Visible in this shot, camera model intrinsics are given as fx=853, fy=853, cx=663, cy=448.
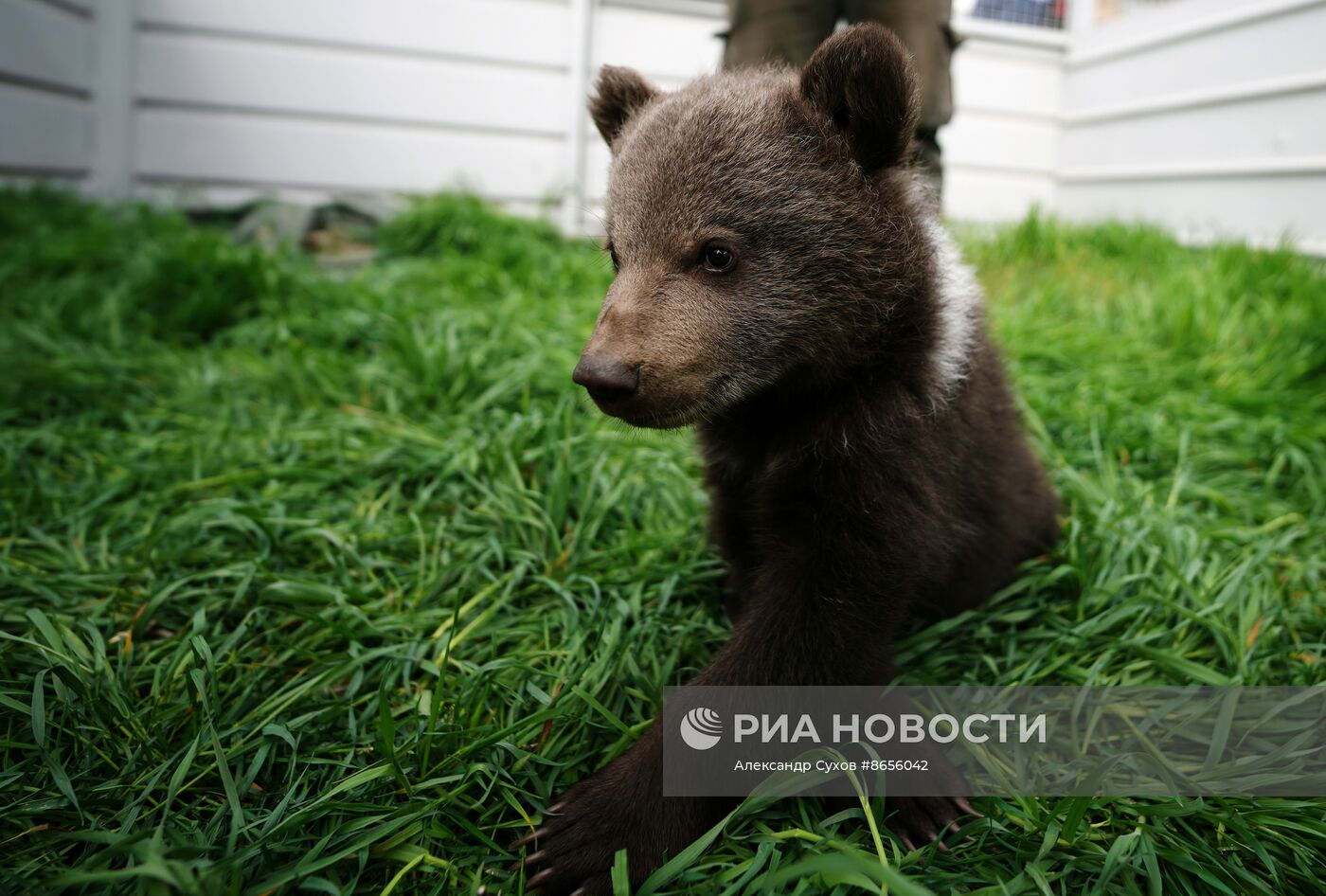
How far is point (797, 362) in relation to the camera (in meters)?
2.03

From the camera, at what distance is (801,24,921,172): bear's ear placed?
1905 millimetres

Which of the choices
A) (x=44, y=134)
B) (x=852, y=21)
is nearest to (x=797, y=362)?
(x=852, y=21)

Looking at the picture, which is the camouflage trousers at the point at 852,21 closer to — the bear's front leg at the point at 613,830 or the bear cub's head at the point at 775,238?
the bear cub's head at the point at 775,238

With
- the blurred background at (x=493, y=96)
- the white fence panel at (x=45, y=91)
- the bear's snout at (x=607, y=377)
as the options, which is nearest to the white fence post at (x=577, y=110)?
the blurred background at (x=493, y=96)

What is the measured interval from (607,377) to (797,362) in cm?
52

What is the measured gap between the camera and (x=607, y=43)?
7.80 metres

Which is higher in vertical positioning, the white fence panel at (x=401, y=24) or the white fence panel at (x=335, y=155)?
the white fence panel at (x=401, y=24)

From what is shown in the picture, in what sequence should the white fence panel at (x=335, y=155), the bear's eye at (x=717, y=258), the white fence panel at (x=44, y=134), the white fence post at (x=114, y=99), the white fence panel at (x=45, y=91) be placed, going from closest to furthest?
the bear's eye at (x=717, y=258), the white fence panel at (x=45, y=91), the white fence panel at (x=44, y=134), the white fence post at (x=114, y=99), the white fence panel at (x=335, y=155)

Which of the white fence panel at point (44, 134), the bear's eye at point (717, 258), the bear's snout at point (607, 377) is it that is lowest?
the bear's snout at point (607, 377)

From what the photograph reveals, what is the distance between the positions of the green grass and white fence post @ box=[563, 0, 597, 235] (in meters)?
3.05

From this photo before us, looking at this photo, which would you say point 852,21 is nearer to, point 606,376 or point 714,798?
point 606,376

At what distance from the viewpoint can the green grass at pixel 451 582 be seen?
1709 mm

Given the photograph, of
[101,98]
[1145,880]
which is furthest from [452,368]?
[101,98]

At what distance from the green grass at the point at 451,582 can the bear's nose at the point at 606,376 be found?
2.47 ft
